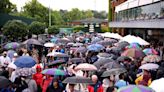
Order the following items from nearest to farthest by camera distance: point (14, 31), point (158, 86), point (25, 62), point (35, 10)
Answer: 1. point (158, 86)
2. point (25, 62)
3. point (14, 31)
4. point (35, 10)

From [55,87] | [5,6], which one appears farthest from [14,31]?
[5,6]

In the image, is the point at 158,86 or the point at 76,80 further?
the point at 76,80

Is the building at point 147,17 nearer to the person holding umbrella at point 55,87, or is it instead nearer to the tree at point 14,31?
the tree at point 14,31

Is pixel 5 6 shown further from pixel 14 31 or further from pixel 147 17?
pixel 147 17

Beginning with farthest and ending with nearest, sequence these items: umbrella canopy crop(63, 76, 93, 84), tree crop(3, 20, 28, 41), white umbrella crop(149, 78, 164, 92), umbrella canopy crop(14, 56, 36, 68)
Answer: tree crop(3, 20, 28, 41)
umbrella canopy crop(14, 56, 36, 68)
umbrella canopy crop(63, 76, 93, 84)
white umbrella crop(149, 78, 164, 92)

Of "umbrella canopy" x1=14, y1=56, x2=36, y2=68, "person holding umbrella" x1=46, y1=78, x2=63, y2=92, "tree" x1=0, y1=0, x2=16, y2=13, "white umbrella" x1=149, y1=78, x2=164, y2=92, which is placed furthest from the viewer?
"tree" x1=0, y1=0, x2=16, y2=13

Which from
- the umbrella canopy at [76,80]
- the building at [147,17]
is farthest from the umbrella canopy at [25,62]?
the building at [147,17]

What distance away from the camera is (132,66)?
47.3 ft

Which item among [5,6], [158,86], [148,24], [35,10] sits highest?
[5,6]

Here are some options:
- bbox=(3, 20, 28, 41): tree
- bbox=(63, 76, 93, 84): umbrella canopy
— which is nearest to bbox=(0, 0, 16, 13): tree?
bbox=(3, 20, 28, 41): tree

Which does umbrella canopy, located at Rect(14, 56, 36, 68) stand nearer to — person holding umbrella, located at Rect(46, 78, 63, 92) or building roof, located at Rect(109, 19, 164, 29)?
person holding umbrella, located at Rect(46, 78, 63, 92)

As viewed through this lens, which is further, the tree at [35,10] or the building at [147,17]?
the tree at [35,10]

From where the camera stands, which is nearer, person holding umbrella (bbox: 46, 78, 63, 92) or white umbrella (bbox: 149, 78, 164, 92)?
white umbrella (bbox: 149, 78, 164, 92)

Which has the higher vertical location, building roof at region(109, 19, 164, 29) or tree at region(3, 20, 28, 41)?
building roof at region(109, 19, 164, 29)
